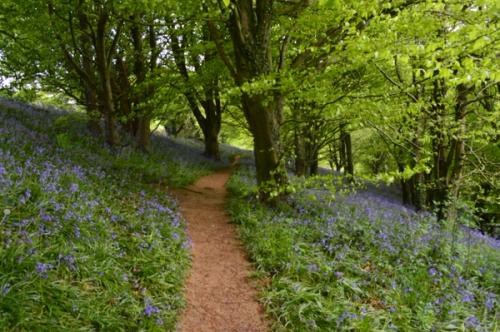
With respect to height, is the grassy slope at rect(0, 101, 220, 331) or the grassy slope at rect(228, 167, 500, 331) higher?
the grassy slope at rect(0, 101, 220, 331)

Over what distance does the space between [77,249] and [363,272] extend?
179 inches

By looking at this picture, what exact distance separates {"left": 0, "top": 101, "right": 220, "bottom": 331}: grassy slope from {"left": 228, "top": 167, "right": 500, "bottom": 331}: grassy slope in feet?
5.60

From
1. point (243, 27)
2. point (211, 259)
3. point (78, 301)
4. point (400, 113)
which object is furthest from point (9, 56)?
point (400, 113)

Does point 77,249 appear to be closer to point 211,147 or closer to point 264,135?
point 264,135

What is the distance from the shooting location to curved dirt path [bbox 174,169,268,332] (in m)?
4.60

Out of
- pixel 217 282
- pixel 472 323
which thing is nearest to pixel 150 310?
pixel 217 282

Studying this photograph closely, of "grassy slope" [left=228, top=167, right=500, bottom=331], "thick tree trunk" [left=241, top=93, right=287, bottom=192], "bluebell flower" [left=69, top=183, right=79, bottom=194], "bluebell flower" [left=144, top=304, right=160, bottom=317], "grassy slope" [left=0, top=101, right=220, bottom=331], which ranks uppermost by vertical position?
"thick tree trunk" [left=241, top=93, right=287, bottom=192]

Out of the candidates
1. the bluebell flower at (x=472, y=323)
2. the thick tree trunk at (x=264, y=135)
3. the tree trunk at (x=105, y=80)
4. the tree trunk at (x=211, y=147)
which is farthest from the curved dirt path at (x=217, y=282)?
the tree trunk at (x=211, y=147)

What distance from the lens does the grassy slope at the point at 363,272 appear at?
472cm

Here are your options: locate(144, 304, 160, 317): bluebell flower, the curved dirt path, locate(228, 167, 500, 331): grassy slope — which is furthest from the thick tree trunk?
locate(144, 304, 160, 317): bluebell flower

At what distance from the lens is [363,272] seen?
5867mm

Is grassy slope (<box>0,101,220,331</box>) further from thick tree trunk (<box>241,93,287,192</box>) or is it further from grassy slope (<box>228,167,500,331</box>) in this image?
thick tree trunk (<box>241,93,287,192</box>)

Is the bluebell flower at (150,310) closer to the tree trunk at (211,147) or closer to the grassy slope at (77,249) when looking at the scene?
the grassy slope at (77,249)

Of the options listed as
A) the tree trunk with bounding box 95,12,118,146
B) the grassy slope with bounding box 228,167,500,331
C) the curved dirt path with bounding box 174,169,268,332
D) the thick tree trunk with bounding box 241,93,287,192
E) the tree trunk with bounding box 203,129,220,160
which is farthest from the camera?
the tree trunk with bounding box 203,129,220,160
